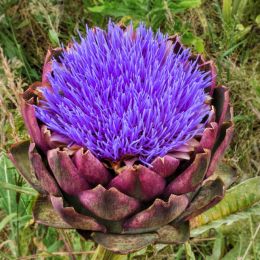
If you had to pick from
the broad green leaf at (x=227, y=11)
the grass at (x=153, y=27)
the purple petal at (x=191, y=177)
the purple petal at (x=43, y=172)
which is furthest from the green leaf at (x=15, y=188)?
the broad green leaf at (x=227, y=11)

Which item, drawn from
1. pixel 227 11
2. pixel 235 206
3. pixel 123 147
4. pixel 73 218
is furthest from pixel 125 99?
pixel 227 11

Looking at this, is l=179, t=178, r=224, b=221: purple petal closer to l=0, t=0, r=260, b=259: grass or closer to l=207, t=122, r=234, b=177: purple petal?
l=207, t=122, r=234, b=177: purple petal

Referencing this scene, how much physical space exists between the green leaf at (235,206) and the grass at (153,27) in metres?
0.02

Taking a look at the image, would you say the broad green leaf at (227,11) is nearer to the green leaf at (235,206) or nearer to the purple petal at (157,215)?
the green leaf at (235,206)

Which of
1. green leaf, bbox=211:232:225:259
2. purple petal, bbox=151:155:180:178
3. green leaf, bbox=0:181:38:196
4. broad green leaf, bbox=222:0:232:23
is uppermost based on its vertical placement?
broad green leaf, bbox=222:0:232:23

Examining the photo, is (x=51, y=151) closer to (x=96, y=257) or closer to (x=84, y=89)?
(x=84, y=89)

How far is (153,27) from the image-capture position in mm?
1351

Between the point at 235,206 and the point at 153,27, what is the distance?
21.2 inches

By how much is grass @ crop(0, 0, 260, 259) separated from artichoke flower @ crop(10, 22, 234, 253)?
132 mm

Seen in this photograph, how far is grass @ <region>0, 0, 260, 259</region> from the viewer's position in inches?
38.9

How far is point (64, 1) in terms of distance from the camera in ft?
5.22

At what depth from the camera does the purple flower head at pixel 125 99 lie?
76 centimetres

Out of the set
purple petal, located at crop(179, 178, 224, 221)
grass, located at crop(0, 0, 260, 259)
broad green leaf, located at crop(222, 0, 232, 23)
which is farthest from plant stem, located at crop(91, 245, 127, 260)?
broad green leaf, located at crop(222, 0, 232, 23)

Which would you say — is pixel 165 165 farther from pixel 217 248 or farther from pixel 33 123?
pixel 217 248
